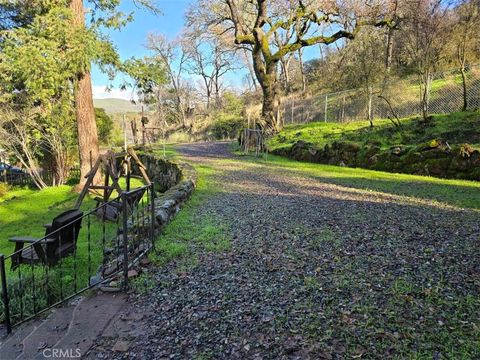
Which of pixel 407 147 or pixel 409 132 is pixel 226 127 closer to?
pixel 409 132

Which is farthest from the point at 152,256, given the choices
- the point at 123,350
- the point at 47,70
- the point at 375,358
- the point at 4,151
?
the point at 4,151

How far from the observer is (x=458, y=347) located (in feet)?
7.30

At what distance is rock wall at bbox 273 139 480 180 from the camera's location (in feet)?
27.8

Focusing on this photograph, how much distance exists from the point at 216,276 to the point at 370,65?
48.6ft

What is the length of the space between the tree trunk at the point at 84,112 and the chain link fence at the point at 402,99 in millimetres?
9824

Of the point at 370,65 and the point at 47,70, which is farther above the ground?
the point at 370,65

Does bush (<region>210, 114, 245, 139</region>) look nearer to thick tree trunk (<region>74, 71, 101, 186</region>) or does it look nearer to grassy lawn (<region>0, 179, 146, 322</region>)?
grassy lawn (<region>0, 179, 146, 322</region>)

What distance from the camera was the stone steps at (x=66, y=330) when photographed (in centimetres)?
249

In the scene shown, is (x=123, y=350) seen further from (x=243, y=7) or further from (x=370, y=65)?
(x=243, y=7)

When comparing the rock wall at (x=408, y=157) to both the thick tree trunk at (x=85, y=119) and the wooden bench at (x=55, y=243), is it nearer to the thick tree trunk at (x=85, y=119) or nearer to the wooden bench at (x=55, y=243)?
the thick tree trunk at (x=85, y=119)

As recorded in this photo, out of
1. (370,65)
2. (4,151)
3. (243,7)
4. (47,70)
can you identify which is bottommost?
(4,151)

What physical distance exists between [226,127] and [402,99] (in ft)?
51.7

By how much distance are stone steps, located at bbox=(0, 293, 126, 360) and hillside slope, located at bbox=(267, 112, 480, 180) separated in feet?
28.3

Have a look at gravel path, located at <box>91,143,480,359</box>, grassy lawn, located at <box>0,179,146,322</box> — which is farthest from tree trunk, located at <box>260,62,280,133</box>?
gravel path, located at <box>91,143,480,359</box>
